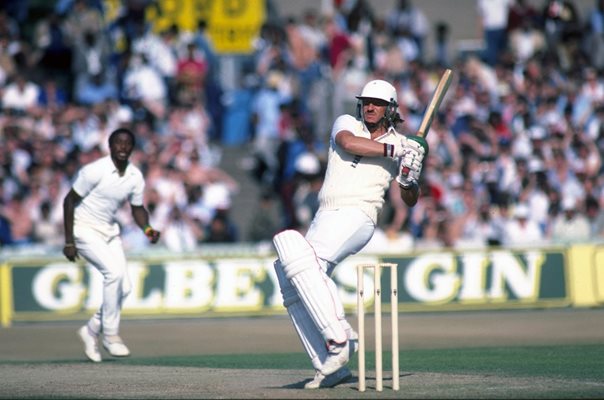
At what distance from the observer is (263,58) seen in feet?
71.9

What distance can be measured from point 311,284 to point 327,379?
697mm

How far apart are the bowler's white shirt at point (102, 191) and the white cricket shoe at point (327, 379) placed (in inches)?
155

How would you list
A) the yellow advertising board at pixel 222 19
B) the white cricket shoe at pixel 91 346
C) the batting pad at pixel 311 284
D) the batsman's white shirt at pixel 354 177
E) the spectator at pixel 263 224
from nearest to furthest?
the batting pad at pixel 311 284 → the batsman's white shirt at pixel 354 177 → the white cricket shoe at pixel 91 346 → the spectator at pixel 263 224 → the yellow advertising board at pixel 222 19

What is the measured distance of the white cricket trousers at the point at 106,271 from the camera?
1194cm

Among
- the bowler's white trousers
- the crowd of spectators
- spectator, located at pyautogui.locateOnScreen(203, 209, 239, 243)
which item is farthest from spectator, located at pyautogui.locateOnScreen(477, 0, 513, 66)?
the bowler's white trousers

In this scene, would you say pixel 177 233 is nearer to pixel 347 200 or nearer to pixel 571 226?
pixel 571 226

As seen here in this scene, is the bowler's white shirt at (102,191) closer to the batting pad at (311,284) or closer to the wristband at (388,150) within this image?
the batting pad at (311,284)

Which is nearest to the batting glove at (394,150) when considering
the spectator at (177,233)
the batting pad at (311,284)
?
the batting pad at (311,284)

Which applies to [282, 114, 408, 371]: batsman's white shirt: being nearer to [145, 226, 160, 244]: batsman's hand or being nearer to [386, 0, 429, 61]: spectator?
[145, 226, 160, 244]: batsman's hand

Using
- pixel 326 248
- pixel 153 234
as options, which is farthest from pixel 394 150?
pixel 153 234

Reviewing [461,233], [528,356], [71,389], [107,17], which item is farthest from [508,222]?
[71,389]

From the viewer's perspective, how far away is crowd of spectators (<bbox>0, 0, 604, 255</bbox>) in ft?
61.8

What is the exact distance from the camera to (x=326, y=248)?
889 cm

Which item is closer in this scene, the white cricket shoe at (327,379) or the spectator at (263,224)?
the white cricket shoe at (327,379)
